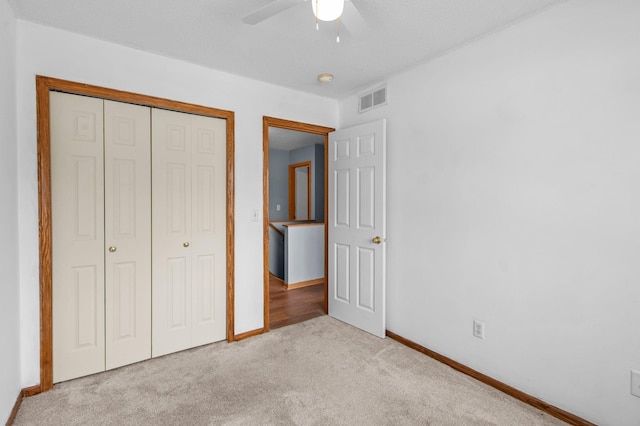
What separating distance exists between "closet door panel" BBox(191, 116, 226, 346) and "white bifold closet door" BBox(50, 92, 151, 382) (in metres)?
0.37

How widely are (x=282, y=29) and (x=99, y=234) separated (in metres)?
1.95

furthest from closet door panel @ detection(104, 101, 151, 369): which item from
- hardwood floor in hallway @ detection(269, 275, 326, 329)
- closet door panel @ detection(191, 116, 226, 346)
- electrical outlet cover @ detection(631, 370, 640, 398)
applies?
electrical outlet cover @ detection(631, 370, 640, 398)

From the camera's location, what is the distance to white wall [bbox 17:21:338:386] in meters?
2.07

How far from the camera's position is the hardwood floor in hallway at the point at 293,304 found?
3524 millimetres

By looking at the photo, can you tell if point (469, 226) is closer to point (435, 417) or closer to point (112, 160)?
point (435, 417)

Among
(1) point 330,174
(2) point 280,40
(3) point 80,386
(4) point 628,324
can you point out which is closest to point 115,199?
(3) point 80,386

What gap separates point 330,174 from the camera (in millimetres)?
3551

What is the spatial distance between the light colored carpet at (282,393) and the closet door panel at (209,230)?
232 mm

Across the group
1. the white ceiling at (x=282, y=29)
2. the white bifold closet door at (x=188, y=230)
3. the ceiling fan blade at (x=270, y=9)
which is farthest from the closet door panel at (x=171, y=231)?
the ceiling fan blade at (x=270, y=9)

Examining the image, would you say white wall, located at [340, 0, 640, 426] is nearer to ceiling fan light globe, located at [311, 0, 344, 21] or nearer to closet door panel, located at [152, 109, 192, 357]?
ceiling fan light globe, located at [311, 0, 344, 21]

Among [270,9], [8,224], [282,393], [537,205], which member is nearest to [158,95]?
[8,224]

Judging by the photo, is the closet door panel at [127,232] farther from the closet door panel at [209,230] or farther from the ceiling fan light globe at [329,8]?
the ceiling fan light globe at [329,8]

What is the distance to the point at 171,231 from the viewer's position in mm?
2650

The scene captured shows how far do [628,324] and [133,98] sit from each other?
11.3 ft
